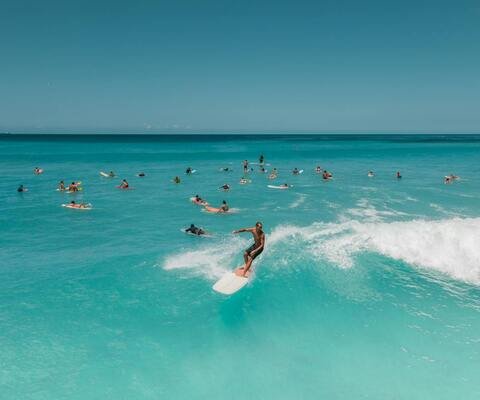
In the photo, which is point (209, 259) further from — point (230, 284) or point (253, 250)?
point (230, 284)

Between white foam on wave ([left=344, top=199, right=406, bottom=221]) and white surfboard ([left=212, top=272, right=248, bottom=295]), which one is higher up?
white foam on wave ([left=344, top=199, right=406, bottom=221])

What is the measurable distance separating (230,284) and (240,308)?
1.07m

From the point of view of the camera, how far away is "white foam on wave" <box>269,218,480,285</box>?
18219 mm

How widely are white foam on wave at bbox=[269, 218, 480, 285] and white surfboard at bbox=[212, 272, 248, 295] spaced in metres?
5.75

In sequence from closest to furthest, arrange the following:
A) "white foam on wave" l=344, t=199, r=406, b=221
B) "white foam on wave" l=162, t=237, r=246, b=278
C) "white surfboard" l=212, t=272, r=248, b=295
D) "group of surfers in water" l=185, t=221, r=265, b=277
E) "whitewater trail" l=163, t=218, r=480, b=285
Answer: "white surfboard" l=212, t=272, r=248, b=295 → "group of surfers in water" l=185, t=221, r=265, b=277 → "white foam on wave" l=162, t=237, r=246, b=278 → "whitewater trail" l=163, t=218, r=480, b=285 → "white foam on wave" l=344, t=199, r=406, b=221

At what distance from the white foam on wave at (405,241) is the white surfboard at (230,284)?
5.75m

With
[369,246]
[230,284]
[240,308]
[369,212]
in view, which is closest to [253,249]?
[230,284]

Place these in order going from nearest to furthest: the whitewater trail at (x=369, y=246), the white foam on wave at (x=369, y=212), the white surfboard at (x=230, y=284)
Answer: the white surfboard at (x=230, y=284)
the whitewater trail at (x=369, y=246)
the white foam on wave at (x=369, y=212)

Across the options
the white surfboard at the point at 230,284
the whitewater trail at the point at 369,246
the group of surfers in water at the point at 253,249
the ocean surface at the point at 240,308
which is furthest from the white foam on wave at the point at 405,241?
the white surfboard at the point at 230,284

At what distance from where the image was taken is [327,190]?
130ft

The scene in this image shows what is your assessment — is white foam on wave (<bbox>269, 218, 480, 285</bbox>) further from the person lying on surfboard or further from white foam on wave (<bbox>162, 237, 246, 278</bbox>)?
the person lying on surfboard

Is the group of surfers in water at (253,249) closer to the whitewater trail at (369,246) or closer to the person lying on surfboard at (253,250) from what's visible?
the person lying on surfboard at (253,250)

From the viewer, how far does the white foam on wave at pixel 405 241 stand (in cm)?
1822

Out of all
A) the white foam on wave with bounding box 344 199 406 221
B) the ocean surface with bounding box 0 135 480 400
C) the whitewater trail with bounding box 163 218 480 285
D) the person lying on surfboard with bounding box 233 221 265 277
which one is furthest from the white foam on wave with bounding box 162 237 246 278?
the white foam on wave with bounding box 344 199 406 221
